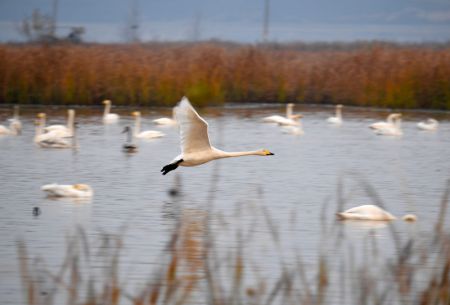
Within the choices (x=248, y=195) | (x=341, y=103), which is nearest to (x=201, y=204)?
(x=248, y=195)

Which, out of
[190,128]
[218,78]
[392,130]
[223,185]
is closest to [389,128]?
[392,130]

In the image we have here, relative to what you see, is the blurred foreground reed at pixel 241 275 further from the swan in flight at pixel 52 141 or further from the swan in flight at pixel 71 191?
the swan in flight at pixel 52 141

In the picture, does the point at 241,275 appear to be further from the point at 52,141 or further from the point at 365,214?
the point at 52,141

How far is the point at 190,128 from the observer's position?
11.0 metres

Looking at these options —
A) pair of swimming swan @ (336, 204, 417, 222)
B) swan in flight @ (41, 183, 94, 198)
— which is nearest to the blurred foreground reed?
pair of swimming swan @ (336, 204, 417, 222)

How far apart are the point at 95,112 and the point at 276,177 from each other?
1138 cm

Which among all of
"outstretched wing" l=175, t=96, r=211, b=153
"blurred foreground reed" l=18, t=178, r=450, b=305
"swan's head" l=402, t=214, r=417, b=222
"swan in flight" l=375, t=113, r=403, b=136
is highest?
"outstretched wing" l=175, t=96, r=211, b=153

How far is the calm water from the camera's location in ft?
32.7

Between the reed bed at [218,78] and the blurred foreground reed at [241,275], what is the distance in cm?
1429

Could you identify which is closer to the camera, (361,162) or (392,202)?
(392,202)

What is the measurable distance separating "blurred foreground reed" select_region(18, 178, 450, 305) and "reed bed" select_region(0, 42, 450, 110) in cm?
1429

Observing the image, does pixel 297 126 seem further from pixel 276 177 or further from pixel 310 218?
pixel 310 218

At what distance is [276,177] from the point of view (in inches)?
615

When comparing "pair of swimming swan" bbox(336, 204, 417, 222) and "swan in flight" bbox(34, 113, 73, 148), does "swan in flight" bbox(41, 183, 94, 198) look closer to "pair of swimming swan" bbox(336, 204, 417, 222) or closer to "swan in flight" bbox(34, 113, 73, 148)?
"pair of swimming swan" bbox(336, 204, 417, 222)
